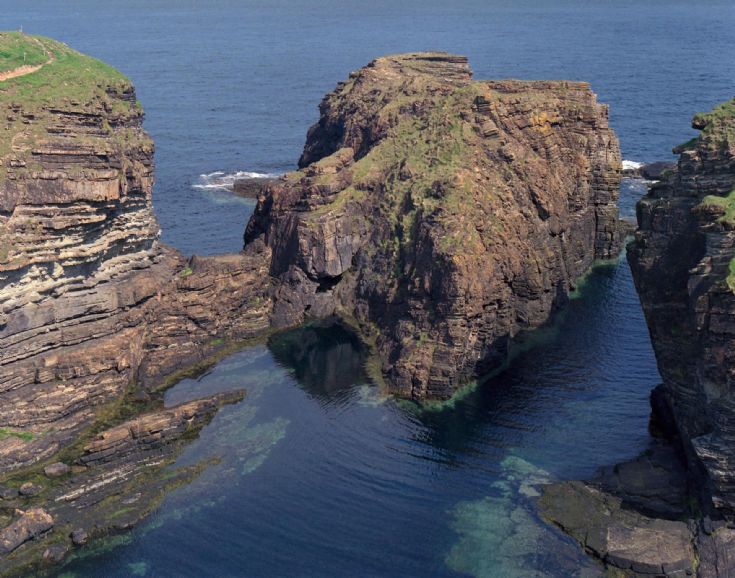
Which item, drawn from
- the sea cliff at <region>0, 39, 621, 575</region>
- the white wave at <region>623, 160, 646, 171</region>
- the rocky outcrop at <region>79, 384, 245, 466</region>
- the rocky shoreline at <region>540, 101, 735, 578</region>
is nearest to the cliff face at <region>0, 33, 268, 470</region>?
the sea cliff at <region>0, 39, 621, 575</region>

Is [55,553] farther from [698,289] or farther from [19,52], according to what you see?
[698,289]

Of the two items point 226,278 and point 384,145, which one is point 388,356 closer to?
point 226,278

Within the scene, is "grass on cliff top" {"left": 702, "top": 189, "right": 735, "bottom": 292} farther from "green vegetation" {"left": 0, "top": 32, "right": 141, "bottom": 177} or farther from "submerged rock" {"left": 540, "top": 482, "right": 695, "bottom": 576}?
"green vegetation" {"left": 0, "top": 32, "right": 141, "bottom": 177}

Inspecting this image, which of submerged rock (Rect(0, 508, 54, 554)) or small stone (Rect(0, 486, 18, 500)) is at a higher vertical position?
small stone (Rect(0, 486, 18, 500))

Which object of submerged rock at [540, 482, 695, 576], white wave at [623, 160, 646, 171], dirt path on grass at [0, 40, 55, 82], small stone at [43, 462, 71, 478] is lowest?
small stone at [43, 462, 71, 478]

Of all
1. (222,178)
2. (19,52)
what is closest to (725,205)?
(19,52)

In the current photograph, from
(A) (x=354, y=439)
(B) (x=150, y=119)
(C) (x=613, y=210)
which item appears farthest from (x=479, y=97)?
(B) (x=150, y=119)

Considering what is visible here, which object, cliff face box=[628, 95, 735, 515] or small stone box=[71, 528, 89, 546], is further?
small stone box=[71, 528, 89, 546]
